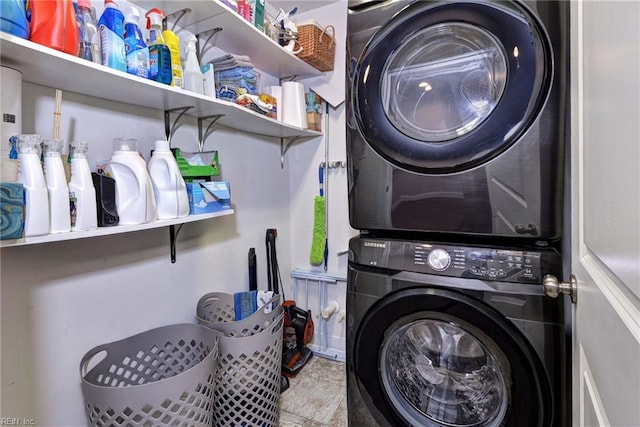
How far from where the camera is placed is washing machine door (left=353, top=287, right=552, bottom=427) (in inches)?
34.8

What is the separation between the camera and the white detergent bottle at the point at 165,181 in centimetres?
110

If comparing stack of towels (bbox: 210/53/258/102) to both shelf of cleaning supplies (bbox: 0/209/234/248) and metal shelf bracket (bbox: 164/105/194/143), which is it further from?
shelf of cleaning supplies (bbox: 0/209/234/248)

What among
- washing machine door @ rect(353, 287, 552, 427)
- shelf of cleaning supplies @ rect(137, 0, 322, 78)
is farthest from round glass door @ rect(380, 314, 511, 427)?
shelf of cleaning supplies @ rect(137, 0, 322, 78)

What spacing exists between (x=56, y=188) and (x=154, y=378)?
0.84m

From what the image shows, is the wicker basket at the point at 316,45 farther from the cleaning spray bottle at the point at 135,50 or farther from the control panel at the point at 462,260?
the control panel at the point at 462,260

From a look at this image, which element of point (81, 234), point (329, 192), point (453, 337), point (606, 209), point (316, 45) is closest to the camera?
point (606, 209)

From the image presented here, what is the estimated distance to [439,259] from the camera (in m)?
0.99

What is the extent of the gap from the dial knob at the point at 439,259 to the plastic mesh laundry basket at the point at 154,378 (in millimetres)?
842

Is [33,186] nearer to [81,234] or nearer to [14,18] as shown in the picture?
[81,234]

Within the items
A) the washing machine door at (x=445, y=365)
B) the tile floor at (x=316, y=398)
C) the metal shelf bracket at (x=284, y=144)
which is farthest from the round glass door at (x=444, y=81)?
the tile floor at (x=316, y=398)

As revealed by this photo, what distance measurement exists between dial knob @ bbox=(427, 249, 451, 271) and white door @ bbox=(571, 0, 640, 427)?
33 cm

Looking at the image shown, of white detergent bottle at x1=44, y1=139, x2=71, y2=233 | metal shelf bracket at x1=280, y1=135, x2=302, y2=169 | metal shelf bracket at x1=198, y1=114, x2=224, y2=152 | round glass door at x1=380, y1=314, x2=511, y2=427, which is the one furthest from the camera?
metal shelf bracket at x1=280, y1=135, x2=302, y2=169

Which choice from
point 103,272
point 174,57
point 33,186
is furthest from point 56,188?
point 174,57

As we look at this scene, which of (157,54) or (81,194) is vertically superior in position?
(157,54)
